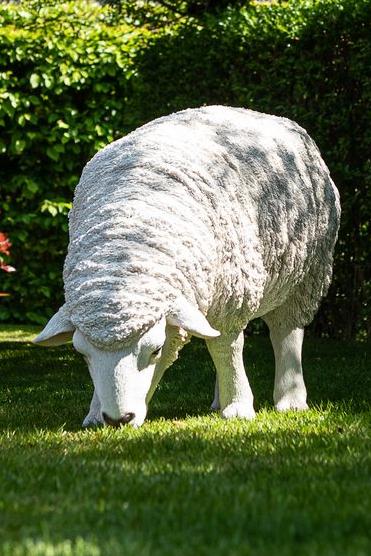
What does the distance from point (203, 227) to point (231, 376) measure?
953mm

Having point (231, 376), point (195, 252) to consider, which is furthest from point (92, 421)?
point (195, 252)

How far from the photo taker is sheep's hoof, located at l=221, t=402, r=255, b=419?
569 cm

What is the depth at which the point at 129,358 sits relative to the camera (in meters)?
4.82

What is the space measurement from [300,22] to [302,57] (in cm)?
35

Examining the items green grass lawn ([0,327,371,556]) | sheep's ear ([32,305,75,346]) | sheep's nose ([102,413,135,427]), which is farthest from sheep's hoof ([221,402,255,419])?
sheep's ear ([32,305,75,346])

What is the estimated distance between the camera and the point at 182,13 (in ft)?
38.3

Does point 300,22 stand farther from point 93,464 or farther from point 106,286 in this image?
point 93,464

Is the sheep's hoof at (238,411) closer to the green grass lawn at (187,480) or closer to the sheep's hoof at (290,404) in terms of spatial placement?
the green grass lawn at (187,480)

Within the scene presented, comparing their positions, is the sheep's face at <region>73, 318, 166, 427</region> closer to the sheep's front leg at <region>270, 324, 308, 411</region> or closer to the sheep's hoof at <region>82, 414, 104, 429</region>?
the sheep's hoof at <region>82, 414, 104, 429</region>

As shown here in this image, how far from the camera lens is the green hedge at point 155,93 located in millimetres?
9453

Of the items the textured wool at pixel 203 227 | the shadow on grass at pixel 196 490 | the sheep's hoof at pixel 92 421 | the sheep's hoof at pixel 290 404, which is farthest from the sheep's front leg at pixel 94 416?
the sheep's hoof at pixel 290 404

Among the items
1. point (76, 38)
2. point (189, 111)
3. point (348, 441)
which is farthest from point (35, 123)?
point (348, 441)

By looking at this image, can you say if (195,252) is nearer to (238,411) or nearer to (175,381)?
(238,411)

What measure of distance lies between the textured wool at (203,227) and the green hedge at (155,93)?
295 centimetres
